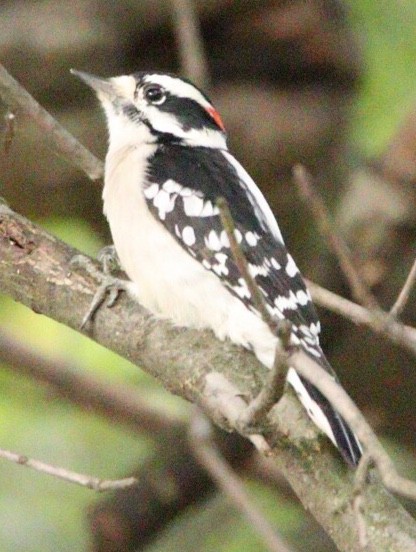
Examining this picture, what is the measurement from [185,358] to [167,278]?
1.47ft

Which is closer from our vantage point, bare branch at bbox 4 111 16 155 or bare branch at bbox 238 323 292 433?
bare branch at bbox 238 323 292 433

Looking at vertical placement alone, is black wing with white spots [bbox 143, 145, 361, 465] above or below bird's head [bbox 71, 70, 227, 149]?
below

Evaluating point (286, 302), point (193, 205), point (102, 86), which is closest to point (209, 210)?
point (193, 205)

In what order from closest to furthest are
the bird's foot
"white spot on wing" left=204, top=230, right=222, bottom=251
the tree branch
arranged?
the tree branch, the bird's foot, "white spot on wing" left=204, top=230, right=222, bottom=251

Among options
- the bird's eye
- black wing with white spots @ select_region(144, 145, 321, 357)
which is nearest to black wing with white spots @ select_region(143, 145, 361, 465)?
black wing with white spots @ select_region(144, 145, 321, 357)

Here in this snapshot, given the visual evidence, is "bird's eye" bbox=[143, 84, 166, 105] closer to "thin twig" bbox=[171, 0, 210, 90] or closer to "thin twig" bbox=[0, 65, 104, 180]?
"thin twig" bbox=[171, 0, 210, 90]

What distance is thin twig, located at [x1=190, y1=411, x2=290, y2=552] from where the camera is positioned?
144 inches

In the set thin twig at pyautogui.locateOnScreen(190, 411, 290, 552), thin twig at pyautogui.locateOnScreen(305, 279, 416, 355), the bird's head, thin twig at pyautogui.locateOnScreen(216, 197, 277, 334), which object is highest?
thin twig at pyautogui.locateOnScreen(216, 197, 277, 334)

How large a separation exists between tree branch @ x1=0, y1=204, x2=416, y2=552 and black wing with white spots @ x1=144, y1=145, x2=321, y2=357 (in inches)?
7.7

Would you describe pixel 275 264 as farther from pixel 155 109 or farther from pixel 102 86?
pixel 102 86

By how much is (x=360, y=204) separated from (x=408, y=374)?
0.85 metres

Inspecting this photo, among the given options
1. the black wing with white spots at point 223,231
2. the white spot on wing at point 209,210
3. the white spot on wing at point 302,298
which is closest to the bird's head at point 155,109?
the black wing with white spots at point 223,231

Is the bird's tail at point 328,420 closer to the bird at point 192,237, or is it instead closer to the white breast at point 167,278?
the bird at point 192,237

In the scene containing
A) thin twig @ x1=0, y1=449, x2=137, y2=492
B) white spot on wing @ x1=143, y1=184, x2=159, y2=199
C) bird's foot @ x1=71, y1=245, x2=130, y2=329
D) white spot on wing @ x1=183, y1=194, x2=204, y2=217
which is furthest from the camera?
white spot on wing @ x1=143, y1=184, x2=159, y2=199
